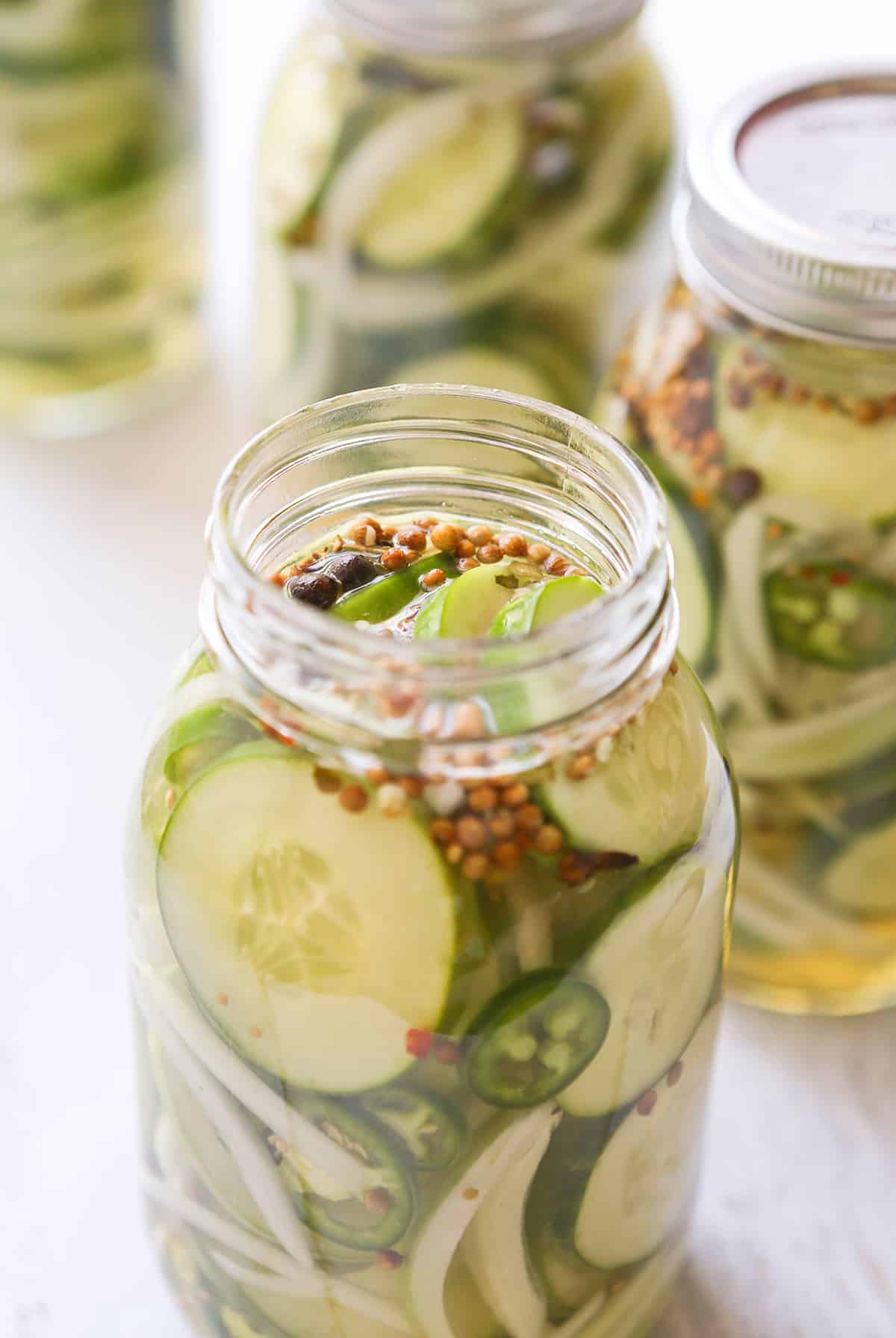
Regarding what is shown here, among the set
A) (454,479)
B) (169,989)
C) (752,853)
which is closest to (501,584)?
(454,479)

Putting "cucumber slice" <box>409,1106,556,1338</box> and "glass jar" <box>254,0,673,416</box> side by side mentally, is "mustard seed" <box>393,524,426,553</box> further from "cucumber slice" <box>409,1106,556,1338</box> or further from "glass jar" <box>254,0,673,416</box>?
"glass jar" <box>254,0,673,416</box>

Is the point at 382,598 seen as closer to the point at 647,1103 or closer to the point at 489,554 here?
the point at 489,554

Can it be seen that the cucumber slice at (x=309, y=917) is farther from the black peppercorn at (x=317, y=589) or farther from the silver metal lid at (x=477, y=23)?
the silver metal lid at (x=477, y=23)

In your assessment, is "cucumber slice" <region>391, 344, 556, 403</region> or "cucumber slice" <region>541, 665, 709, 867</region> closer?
Answer: "cucumber slice" <region>541, 665, 709, 867</region>

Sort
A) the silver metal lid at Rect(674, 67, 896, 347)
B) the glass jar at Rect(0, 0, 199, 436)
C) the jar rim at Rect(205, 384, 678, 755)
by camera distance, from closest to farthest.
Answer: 1. the jar rim at Rect(205, 384, 678, 755)
2. the silver metal lid at Rect(674, 67, 896, 347)
3. the glass jar at Rect(0, 0, 199, 436)

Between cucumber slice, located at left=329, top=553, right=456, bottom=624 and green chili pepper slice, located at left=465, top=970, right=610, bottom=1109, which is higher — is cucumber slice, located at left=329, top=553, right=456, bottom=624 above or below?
above

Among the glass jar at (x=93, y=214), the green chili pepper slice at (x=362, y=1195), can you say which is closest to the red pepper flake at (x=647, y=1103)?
the green chili pepper slice at (x=362, y=1195)

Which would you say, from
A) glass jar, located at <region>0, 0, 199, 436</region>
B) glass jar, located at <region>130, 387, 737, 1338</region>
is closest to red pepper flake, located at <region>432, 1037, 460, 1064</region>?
glass jar, located at <region>130, 387, 737, 1338</region>
